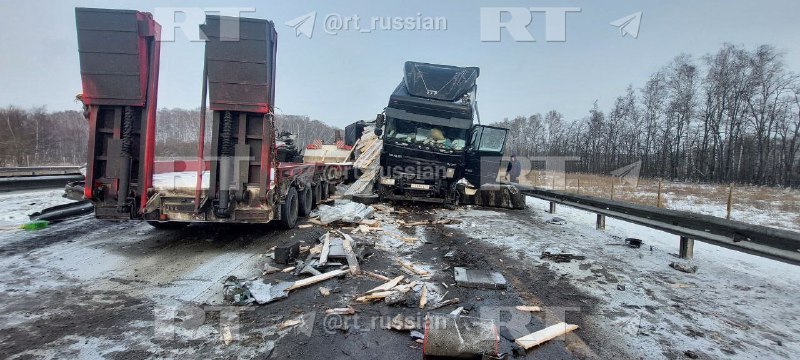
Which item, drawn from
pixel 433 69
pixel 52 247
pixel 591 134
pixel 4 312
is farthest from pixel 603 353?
pixel 591 134

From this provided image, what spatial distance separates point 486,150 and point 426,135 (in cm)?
212

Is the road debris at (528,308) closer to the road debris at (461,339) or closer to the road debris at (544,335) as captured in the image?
the road debris at (544,335)

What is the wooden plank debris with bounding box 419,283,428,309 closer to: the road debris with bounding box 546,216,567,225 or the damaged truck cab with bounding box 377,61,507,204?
the road debris with bounding box 546,216,567,225

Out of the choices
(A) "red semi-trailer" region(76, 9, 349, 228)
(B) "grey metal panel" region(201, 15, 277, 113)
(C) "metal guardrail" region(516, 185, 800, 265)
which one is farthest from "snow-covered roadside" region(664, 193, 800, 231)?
(B) "grey metal panel" region(201, 15, 277, 113)

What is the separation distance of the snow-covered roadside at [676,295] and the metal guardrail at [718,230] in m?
0.47

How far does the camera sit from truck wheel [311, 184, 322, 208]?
998cm

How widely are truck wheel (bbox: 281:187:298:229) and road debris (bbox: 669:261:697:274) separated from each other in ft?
21.9

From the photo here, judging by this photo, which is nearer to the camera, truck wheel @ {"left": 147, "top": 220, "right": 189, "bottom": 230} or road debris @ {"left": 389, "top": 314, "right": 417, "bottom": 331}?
road debris @ {"left": 389, "top": 314, "right": 417, "bottom": 331}

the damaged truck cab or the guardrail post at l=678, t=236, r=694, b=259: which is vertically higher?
the damaged truck cab

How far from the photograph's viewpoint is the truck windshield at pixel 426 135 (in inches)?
445

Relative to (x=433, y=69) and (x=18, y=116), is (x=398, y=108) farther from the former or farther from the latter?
(x=18, y=116)

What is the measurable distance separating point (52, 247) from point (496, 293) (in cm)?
677

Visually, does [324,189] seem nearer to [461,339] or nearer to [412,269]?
[412,269]

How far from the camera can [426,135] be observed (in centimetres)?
1134
